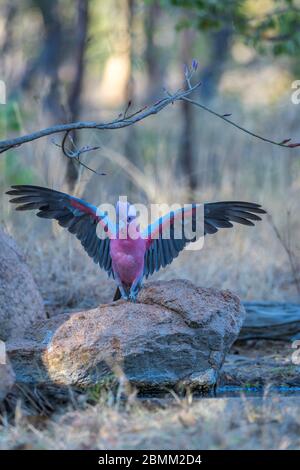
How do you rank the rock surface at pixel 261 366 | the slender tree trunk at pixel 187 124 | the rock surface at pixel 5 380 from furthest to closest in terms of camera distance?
the slender tree trunk at pixel 187 124 < the rock surface at pixel 261 366 < the rock surface at pixel 5 380

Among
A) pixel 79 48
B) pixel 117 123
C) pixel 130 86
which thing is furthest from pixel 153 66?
pixel 117 123

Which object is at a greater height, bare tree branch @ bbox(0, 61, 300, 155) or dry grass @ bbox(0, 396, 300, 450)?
bare tree branch @ bbox(0, 61, 300, 155)

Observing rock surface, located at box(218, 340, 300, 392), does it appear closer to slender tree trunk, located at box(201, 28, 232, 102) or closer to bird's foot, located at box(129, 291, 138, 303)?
bird's foot, located at box(129, 291, 138, 303)

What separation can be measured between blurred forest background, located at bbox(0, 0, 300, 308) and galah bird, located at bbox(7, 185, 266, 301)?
0.76m

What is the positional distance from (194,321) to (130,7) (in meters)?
7.56

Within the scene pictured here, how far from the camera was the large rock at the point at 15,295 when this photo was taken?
5.66 m

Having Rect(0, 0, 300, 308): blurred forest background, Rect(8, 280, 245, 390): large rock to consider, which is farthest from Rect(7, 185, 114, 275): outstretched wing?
Rect(8, 280, 245, 390): large rock

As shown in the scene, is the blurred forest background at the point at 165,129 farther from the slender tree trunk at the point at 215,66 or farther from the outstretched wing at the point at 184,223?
the outstretched wing at the point at 184,223

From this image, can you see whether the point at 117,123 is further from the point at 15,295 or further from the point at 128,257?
the point at 15,295

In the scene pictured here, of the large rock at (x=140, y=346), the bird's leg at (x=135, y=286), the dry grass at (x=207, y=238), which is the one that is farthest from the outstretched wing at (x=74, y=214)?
the dry grass at (x=207, y=238)

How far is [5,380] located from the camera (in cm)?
454

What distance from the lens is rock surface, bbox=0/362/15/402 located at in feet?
14.9

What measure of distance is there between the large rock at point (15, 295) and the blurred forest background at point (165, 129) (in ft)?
3.27

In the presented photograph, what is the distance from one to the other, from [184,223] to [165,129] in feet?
36.6
